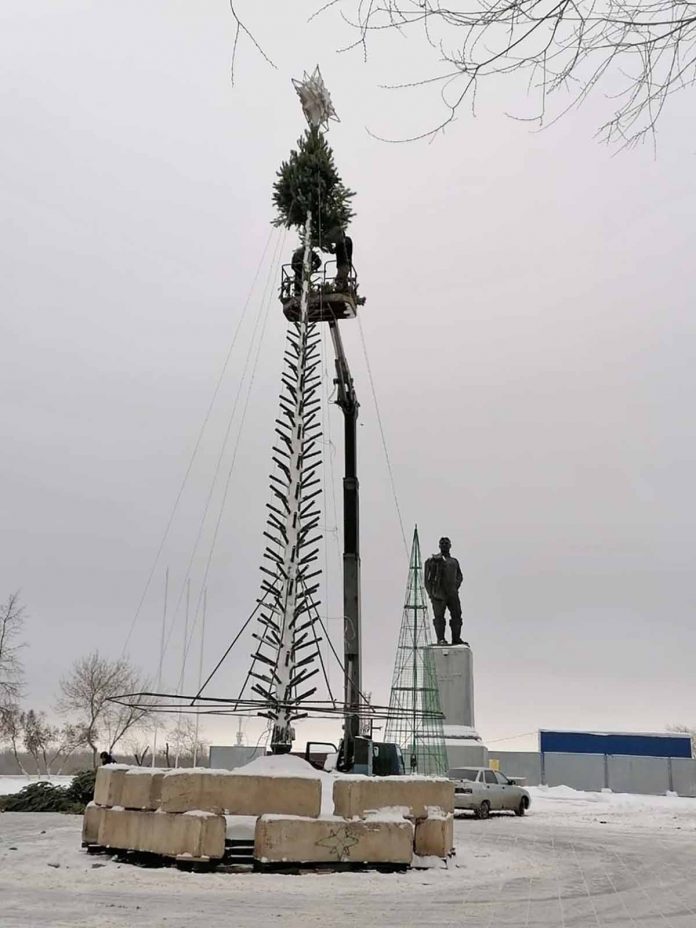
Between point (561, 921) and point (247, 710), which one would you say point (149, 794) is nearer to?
point (247, 710)

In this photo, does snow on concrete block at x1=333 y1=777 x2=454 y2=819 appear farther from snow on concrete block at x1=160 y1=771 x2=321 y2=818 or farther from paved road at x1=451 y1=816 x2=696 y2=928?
paved road at x1=451 y1=816 x2=696 y2=928

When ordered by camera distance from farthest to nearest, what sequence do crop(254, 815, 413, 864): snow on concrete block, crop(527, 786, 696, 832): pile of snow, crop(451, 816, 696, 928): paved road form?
crop(527, 786, 696, 832): pile of snow
crop(254, 815, 413, 864): snow on concrete block
crop(451, 816, 696, 928): paved road

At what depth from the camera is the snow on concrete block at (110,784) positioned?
11.5 metres

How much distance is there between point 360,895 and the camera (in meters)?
A: 9.09

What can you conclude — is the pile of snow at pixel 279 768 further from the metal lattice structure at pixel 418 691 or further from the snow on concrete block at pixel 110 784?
the metal lattice structure at pixel 418 691

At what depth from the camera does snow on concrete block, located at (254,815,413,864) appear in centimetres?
1016

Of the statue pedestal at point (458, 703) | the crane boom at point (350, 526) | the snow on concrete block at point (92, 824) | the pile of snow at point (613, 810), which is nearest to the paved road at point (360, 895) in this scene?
the snow on concrete block at point (92, 824)

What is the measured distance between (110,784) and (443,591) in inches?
942

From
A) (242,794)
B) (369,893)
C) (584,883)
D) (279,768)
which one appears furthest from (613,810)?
(369,893)

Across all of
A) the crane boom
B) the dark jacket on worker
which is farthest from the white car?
the dark jacket on worker

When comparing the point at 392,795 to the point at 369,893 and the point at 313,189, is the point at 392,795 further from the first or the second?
the point at 313,189

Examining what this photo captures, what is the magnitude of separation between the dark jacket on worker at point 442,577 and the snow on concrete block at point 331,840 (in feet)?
79.0

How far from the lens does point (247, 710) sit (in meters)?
12.1

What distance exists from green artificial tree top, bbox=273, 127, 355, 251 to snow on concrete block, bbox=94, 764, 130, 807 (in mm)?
10341
